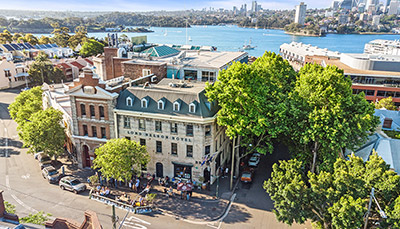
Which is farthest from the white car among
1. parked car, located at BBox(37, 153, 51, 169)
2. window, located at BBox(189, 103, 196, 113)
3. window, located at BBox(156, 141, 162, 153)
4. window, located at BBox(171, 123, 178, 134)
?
parked car, located at BBox(37, 153, 51, 169)

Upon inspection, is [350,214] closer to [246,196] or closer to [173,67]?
[246,196]

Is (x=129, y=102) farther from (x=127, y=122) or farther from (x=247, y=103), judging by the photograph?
(x=247, y=103)

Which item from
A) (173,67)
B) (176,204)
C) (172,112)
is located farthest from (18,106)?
(176,204)

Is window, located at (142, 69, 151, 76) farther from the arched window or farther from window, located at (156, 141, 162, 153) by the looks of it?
window, located at (156, 141, 162, 153)

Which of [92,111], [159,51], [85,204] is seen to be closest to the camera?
[85,204]

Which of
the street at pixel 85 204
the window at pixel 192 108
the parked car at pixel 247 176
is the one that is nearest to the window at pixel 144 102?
the window at pixel 192 108

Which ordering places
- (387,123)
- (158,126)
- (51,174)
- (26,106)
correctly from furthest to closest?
(26,106)
(387,123)
(51,174)
(158,126)

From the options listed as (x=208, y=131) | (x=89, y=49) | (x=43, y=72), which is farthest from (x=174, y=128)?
(x=89, y=49)
